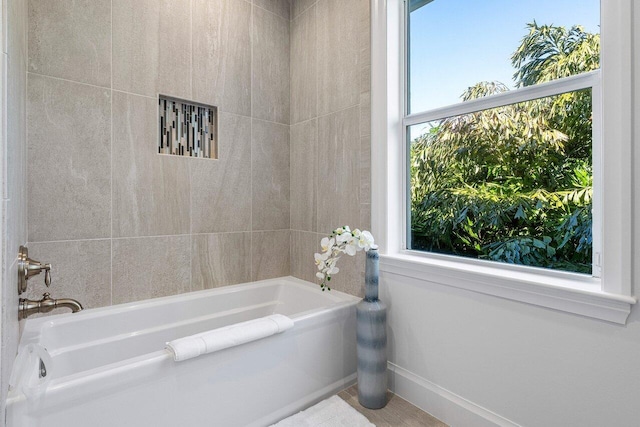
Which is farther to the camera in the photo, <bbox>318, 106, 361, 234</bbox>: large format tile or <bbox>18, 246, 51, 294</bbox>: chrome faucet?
<bbox>318, 106, 361, 234</bbox>: large format tile

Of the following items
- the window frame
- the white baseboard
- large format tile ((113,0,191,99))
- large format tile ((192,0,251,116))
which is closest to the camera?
the window frame

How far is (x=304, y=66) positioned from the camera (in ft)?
7.88

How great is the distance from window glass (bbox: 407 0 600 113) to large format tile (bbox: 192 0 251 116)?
3.71 feet

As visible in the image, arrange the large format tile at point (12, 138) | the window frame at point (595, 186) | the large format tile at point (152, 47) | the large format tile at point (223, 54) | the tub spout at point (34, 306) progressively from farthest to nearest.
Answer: the large format tile at point (223, 54)
the large format tile at point (152, 47)
the tub spout at point (34, 306)
the window frame at point (595, 186)
the large format tile at point (12, 138)

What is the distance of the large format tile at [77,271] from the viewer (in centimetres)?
159

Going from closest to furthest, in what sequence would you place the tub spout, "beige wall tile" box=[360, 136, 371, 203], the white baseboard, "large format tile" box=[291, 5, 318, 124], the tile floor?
the tub spout
the white baseboard
the tile floor
"beige wall tile" box=[360, 136, 371, 203]
"large format tile" box=[291, 5, 318, 124]

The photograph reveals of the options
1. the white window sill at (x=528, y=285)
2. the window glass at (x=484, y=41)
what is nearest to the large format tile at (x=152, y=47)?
the window glass at (x=484, y=41)

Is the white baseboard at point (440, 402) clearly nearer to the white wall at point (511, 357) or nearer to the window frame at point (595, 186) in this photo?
the white wall at point (511, 357)

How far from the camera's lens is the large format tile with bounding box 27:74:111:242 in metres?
1.57

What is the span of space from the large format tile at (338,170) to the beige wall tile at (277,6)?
95 cm

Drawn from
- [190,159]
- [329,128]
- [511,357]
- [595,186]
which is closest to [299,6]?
[329,128]

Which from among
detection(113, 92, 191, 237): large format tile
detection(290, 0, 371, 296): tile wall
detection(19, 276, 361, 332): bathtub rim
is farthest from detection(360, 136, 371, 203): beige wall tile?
detection(113, 92, 191, 237): large format tile

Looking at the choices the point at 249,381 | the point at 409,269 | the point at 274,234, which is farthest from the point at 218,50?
the point at 249,381

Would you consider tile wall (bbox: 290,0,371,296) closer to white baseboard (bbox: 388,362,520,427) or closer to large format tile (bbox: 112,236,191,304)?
white baseboard (bbox: 388,362,520,427)
